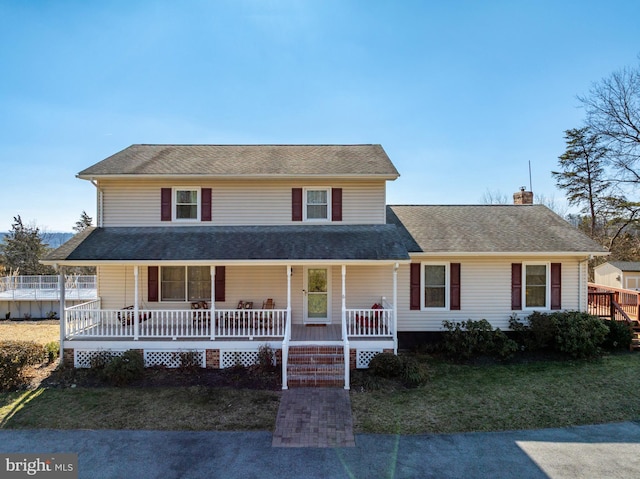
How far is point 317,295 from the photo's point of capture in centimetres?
1241

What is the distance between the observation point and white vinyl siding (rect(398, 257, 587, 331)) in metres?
12.3

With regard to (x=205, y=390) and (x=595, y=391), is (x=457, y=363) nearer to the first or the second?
(x=595, y=391)

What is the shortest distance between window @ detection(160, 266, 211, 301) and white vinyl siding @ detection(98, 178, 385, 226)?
5.89ft

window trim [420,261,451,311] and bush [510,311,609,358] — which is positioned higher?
window trim [420,261,451,311]

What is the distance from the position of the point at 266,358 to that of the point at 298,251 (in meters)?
3.32

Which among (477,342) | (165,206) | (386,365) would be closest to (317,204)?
(165,206)

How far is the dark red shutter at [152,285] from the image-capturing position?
40.2 ft

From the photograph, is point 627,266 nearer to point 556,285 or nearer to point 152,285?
point 556,285

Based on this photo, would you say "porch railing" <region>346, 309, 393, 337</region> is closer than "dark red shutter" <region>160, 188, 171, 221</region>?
Yes

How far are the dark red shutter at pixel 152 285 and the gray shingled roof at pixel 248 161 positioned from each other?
3549mm

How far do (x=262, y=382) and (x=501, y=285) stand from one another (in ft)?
29.4

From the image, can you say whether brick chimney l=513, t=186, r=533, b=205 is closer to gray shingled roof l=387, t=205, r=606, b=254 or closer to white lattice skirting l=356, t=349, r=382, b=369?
gray shingled roof l=387, t=205, r=606, b=254

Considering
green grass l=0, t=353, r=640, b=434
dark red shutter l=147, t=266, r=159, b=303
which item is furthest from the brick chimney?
dark red shutter l=147, t=266, r=159, b=303

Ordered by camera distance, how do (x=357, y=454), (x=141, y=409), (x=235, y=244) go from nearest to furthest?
(x=357, y=454)
(x=141, y=409)
(x=235, y=244)
